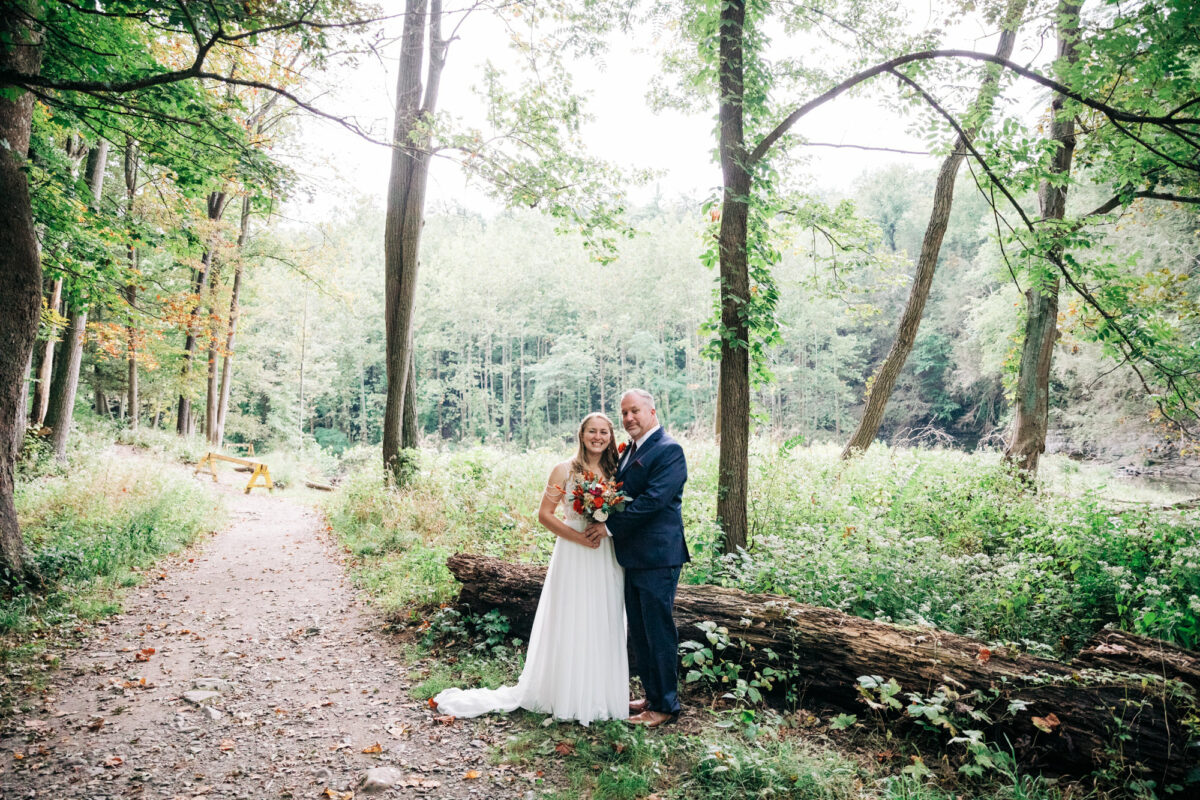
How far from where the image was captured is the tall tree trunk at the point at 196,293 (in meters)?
17.0

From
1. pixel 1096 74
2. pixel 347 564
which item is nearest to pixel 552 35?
pixel 1096 74

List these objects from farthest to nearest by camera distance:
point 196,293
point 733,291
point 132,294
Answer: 1. point 196,293
2. point 132,294
3. point 733,291

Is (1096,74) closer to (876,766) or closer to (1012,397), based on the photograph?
A: (876,766)

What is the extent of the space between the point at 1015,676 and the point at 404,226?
10.6 meters

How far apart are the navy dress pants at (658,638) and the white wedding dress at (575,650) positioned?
158mm

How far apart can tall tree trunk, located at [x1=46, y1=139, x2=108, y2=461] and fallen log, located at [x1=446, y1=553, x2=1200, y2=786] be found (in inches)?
511

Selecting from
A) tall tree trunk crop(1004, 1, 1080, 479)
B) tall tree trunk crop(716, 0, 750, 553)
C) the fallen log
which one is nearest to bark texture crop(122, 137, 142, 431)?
tall tree trunk crop(716, 0, 750, 553)

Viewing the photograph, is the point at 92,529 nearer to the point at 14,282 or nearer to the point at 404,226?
the point at 14,282

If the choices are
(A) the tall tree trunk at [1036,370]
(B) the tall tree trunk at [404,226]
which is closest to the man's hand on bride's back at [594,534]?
(B) the tall tree trunk at [404,226]

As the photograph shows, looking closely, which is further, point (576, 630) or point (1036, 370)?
point (1036, 370)

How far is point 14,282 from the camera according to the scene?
18.0 feet

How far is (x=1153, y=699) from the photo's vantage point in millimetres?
3039

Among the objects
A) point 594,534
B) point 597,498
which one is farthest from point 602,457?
point 594,534

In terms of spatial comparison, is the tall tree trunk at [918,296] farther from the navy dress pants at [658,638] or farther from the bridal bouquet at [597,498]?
the bridal bouquet at [597,498]
